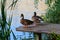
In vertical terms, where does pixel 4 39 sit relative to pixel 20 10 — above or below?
below

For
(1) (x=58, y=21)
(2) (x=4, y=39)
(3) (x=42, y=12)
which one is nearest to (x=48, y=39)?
(1) (x=58, y=21)

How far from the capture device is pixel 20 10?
413 cm

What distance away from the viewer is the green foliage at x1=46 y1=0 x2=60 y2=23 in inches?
151

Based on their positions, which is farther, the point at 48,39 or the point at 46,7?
the point at 46,7

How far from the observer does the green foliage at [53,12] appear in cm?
385

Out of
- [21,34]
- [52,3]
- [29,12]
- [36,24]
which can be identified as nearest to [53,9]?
[52,3]

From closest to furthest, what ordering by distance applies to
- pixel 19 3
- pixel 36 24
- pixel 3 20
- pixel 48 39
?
pixel 3 20
pixel 36 24
pixel 48 39
pixel 19 3

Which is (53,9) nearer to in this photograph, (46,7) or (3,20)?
(46,7)

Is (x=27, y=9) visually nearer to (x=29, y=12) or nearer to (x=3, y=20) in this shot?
(x=29, y=12)

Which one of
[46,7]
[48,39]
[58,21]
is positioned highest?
[46,7]

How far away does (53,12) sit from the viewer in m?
3.92

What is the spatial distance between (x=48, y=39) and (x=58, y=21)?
601 mm

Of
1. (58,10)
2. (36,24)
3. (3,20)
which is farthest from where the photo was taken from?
(58,10)

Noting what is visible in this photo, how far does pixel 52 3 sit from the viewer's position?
13.2ft
